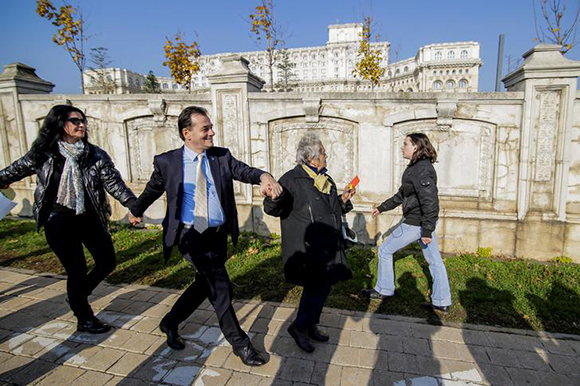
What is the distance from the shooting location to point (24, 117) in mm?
8273

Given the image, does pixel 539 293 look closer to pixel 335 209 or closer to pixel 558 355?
pixel 558 355

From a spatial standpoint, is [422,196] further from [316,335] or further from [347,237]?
[316,335]

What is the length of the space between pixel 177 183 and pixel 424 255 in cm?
286

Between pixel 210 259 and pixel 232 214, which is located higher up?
pixel 232 214

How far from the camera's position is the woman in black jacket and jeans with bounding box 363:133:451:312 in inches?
151

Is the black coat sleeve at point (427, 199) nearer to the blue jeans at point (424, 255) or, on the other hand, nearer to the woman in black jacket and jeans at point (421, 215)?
the woman in black jacket and jeans at point (421, 215)

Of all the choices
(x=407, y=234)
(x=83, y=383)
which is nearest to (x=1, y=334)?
(x=83, y=383)

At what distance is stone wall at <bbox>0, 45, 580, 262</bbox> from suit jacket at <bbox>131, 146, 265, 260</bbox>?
372 centimetres

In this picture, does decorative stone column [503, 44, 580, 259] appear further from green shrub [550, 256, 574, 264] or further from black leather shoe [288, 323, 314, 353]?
black leather shoe [288, 323, 314, 353]

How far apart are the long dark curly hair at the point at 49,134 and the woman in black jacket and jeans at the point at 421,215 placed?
3560 mm

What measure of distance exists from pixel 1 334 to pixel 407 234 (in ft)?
14.4

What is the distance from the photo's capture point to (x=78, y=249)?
3428mm

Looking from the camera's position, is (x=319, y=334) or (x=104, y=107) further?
(x=104, y=107)

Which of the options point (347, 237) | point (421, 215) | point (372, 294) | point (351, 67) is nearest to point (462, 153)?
point (421, 215)
